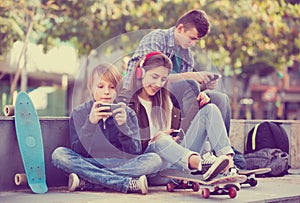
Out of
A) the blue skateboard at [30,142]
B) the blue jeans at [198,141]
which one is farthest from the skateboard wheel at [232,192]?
the blue skateboard at [30,142]

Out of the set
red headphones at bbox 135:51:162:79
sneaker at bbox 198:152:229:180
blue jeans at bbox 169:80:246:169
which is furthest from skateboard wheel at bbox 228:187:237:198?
red headphones at bbox 135:51:162:79

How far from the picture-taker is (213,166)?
482cm

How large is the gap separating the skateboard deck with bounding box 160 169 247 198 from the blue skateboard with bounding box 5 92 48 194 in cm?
97

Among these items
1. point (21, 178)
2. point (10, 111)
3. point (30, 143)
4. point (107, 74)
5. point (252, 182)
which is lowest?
point (252, 182)

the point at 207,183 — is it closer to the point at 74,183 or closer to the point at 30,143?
the point at 74,183

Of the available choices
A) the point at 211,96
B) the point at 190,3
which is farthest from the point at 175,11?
the point at 211,96

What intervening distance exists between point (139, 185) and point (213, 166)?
60 cm

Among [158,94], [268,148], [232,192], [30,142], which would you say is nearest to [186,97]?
[158,94]

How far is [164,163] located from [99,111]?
0.67 metres

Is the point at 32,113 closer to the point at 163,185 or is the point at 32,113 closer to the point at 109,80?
the point at 109,80

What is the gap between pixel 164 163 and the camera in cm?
529

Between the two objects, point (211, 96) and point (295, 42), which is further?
point (295, 42)

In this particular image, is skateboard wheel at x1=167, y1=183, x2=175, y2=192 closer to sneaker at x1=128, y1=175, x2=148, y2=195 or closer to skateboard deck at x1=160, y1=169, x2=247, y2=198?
skateboard deck at x1=160, y1=169, x2=247, y2=198

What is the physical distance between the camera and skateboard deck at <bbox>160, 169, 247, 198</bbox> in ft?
15.9
